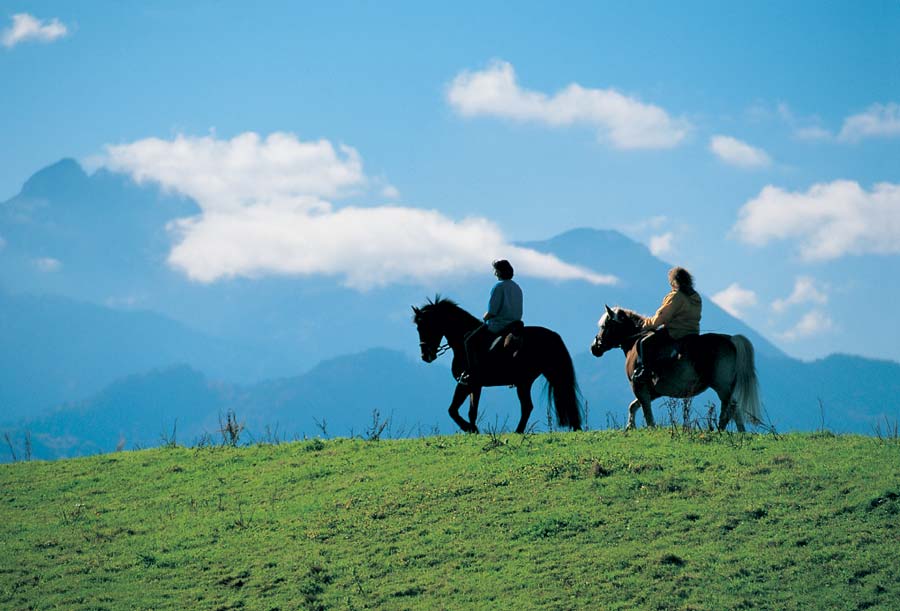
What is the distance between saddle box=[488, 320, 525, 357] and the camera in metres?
19.9

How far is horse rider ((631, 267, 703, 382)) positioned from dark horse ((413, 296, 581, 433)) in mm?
1671

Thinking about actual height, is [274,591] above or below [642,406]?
below

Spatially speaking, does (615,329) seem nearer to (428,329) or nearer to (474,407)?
(474,407)

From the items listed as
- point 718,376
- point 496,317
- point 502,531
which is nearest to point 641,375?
point 718,376

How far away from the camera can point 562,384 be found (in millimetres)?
20188

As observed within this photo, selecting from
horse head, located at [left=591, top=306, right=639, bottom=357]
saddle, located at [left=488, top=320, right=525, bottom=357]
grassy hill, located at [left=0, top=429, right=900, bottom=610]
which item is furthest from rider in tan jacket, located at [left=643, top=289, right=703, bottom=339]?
saddle, located at [left=488, top=320, right=525, bottom=357]

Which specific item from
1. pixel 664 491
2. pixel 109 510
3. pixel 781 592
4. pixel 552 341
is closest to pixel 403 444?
pixel 552 341

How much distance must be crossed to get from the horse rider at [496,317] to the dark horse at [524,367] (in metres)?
0.23

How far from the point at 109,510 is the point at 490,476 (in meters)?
6.65

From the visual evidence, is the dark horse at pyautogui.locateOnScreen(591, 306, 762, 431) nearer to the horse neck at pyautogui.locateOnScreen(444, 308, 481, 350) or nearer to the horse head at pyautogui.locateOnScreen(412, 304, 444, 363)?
the horse neck at pyautogui.locateOnScreen(444, 308, 481, 350)

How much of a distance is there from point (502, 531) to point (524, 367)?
258 inches

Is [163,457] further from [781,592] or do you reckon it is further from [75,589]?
[781,592]

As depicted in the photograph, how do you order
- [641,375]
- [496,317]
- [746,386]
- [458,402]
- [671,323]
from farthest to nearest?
[458,402] → [496,317] → [641,375] → [671,323] → [746,386]

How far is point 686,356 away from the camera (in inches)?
713
